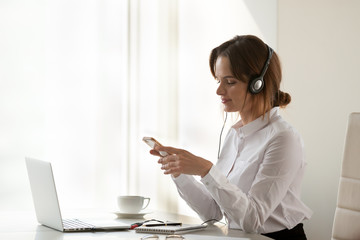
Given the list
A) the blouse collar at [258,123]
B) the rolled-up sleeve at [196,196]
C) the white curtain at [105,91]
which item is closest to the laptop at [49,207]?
the rolled-up sleeve at [196,196]

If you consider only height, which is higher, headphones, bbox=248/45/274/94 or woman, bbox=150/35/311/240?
headphones, bbox=248/45/274/94

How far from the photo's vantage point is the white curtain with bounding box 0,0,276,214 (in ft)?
9.97

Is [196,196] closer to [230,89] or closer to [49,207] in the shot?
[230,89]

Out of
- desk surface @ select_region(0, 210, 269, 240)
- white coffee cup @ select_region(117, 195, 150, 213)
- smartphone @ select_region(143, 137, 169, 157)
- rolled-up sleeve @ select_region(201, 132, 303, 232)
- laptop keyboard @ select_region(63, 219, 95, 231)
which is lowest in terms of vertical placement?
desk surface @ select_region(0, 210, 269, 240)

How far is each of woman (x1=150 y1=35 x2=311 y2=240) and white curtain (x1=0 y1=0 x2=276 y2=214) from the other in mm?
1050

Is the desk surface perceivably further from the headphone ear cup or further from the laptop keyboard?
the headphone ear cup

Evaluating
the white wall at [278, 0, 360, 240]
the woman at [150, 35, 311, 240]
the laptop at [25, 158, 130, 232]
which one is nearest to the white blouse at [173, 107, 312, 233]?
the woman at [150, 35, 311, 240]

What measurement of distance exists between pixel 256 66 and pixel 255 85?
0.07 meters

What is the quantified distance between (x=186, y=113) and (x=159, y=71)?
0.33m

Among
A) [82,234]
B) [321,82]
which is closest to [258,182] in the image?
[82,234]

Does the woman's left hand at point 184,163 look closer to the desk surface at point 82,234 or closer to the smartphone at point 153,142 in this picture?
the smartphone at point 153,142

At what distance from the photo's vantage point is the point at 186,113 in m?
3.31

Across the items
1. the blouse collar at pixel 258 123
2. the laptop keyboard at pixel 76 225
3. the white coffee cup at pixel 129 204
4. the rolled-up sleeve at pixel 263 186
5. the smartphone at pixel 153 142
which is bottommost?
the laptop keyboard at pixel 76 225

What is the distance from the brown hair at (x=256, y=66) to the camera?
184cm
